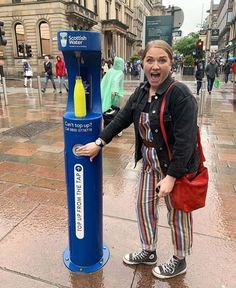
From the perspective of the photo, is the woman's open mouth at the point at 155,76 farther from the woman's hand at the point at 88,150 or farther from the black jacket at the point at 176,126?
the woman's hand at the point at 88,150

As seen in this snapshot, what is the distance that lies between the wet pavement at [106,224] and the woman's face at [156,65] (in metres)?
1.57

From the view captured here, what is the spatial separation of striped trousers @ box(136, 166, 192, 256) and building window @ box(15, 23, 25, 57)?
108 ft

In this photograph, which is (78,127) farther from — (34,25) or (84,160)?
(34,25)

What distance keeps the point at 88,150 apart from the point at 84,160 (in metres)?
0.11

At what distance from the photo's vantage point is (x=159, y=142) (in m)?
2.05

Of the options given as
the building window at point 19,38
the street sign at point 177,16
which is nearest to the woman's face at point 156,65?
the street sign at point 177,16

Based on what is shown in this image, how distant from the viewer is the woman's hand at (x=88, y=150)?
2.16m

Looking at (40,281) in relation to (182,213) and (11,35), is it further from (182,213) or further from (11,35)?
(11,35)

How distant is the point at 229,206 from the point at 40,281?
2298mm

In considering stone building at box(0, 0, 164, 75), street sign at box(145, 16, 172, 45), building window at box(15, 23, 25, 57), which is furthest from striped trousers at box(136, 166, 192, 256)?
building window at box(15, 23, 25, 57)

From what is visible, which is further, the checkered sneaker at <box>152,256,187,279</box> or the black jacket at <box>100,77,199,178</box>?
the checkered sneaker at <box>152,256,187,279</box>

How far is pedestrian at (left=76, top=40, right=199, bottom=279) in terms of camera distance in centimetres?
192

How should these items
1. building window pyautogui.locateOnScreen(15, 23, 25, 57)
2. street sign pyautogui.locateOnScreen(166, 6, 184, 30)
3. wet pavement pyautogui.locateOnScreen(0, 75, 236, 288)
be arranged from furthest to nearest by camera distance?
building window pyautogui.locateOnScreen(15, 23, 25, 57) → street sign pyautogui.locateOnScreen(166, 6, 184, 30) → wet pavement pyautogui.locateOnScreen(0, 75, 236, 288)

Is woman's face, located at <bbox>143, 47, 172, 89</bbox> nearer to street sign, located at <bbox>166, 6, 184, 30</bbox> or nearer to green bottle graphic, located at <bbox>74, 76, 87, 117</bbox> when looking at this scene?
green bottle graphic, located at <bbox>74, 76, 87, 117</bbox>
